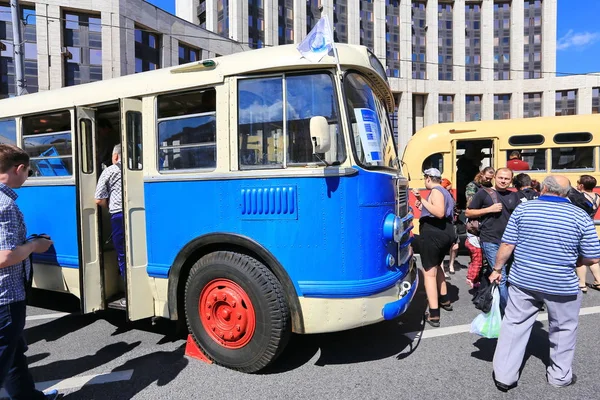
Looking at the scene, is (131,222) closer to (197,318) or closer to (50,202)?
(197,318)

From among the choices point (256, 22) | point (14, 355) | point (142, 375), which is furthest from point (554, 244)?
point (256, 22)

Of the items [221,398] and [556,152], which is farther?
[556,152]

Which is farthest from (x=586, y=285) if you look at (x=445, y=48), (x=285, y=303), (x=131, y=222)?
(x=445, y=48)

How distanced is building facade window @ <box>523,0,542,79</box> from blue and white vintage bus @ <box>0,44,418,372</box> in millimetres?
47842

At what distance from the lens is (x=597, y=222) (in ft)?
24.7

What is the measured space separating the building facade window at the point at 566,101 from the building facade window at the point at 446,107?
1063 centimetres

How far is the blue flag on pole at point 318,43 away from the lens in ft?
9.90

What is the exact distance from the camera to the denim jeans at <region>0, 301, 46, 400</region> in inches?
92.7

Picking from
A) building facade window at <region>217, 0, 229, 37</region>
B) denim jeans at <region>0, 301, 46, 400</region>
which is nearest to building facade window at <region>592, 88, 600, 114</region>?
building facade window at <region>217, 0, 229, 37</region>

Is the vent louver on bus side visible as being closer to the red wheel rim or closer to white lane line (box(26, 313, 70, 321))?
the red wheel rim

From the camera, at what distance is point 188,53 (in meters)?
28.1

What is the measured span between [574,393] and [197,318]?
10.1ft

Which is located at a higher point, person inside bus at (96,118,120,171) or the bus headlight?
person inside bus at (96,118,120,171)

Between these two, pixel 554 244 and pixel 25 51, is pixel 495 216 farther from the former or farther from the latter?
pixel 25 51
